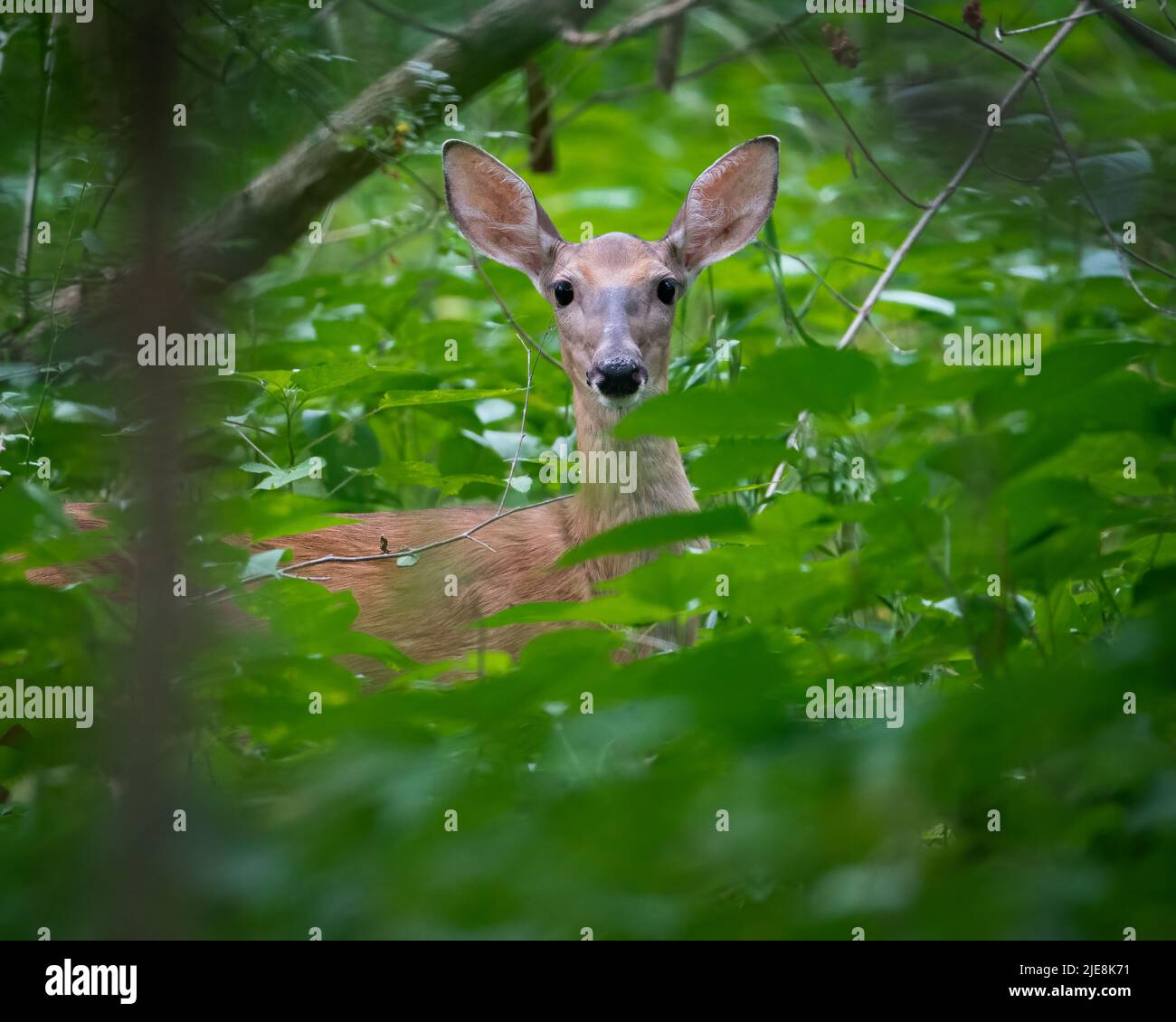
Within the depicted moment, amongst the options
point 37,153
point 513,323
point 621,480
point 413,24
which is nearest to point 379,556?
point 621,480

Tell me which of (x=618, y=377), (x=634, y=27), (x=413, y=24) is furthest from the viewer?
(x=634, y=27)

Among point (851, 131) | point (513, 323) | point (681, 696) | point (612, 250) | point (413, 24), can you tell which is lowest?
point (681, 696)

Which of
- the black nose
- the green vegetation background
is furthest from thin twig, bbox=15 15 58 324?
the black nose

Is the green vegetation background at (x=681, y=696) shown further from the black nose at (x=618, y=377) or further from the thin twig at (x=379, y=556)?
the black nose at (x=618, y=377)

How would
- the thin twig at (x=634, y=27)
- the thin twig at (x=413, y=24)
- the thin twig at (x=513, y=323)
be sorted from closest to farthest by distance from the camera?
1. the thin twig at (x=513, y=323)
2. the thin twig at (x=413, y=24)
3. the thin twig at (x=634, y=27)

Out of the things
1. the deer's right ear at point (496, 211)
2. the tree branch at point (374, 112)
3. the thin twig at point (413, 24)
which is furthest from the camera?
the tree branch at point (374, 112)

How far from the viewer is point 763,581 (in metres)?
2.70

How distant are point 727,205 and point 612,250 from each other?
1.89 ft

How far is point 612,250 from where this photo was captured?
497cm

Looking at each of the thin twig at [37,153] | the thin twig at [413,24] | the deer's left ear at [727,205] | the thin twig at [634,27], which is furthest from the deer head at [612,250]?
the thin twig at [37,153]

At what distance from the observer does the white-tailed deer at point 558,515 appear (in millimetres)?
4664

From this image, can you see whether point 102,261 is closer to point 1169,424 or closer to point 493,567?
point 493,567

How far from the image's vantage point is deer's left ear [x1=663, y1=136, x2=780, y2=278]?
518cm

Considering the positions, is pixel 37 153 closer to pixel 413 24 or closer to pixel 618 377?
pixel 413 24
